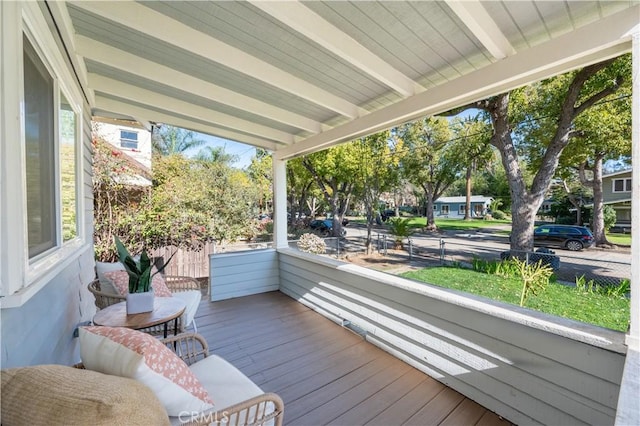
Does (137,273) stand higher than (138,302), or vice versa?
(137,273)

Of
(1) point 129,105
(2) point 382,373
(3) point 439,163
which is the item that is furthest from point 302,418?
(3) point 439,163

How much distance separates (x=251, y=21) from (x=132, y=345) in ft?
6.37

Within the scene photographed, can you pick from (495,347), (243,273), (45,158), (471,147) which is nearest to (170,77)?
(45,158)

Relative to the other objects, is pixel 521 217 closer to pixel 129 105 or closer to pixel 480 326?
pixel 480 326

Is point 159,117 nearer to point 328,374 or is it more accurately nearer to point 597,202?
point 328,374

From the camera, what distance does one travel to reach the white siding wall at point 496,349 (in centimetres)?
157

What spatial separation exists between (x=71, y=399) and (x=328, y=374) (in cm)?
206

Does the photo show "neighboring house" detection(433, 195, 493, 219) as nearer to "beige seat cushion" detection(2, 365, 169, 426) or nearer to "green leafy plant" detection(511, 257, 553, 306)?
"green leafy plant" detection(511, 257, 553, 306)

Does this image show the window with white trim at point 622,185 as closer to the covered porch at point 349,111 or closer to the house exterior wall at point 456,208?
the covered porch at point 349,111

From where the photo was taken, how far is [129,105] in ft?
11.4

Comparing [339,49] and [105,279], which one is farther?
[105,279]

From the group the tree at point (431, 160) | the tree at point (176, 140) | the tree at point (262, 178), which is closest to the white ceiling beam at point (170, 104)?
the tree at point (431, 160)

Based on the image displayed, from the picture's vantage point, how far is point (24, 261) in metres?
1.17

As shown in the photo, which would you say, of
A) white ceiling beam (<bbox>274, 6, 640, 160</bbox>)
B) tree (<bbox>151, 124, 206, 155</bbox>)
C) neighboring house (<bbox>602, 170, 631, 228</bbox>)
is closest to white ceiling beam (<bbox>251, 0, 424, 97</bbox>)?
white ceiling beam (<bbox>274, 6, 640, 160</bbox>)
